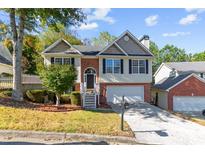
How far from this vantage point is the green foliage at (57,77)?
61.0 feet

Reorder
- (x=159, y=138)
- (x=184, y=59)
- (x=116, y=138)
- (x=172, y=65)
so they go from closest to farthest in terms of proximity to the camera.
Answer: (x=116, y=138)
(x=159, y=138)
(x=172, y=65)
(x=184, y=59)

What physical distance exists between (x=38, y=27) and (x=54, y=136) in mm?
13672

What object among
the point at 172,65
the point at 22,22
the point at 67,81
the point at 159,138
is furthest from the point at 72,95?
the point at 172,65

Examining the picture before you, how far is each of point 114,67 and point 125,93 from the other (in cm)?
259

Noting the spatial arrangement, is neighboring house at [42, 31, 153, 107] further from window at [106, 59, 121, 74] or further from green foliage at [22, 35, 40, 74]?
green foliage at [22, 35, 40, 74]

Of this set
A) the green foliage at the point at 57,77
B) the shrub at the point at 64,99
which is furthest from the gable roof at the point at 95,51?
the shrub at the point at 64,99

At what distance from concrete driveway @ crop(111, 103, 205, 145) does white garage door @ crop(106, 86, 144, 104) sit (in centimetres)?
485

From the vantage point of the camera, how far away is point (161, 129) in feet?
44.1

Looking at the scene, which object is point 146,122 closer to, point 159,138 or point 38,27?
point 159,138

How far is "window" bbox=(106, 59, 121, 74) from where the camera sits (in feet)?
75.4

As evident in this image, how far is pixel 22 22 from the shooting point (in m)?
17.9

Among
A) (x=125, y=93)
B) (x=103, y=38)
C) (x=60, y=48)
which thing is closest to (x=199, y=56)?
(x=103, y=38)

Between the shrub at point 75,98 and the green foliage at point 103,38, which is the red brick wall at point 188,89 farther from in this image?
the green foliage at point 103,38

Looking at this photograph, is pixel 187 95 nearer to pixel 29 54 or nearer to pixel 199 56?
pixel 29 54
